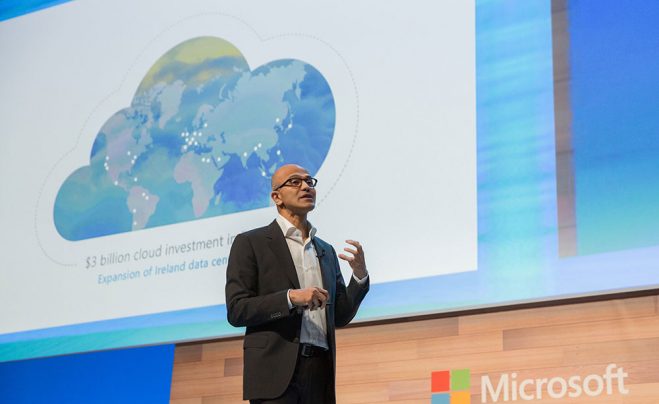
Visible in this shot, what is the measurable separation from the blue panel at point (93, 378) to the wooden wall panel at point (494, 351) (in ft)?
0.86

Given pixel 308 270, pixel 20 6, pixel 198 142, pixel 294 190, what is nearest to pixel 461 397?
pixel 308 270

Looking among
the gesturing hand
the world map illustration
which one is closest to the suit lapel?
the gesturing hand

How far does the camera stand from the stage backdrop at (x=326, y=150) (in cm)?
335

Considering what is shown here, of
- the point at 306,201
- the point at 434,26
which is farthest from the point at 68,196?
the point at 306,201

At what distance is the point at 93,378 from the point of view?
4414 millimetres

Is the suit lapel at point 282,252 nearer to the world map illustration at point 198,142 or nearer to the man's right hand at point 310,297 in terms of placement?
the man's right hand at point 310,297

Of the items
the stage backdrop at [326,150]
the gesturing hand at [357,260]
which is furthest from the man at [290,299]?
the stage backdrop at [326,150]

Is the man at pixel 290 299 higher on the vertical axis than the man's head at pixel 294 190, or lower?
lower

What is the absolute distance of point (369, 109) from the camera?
12.7ft

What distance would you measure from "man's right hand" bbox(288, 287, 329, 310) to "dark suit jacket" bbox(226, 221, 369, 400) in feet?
0.20

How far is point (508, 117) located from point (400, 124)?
42 centimetres

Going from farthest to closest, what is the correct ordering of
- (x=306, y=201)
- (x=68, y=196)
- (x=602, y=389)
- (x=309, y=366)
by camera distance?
1. (x=68, y=196)
2. (x=602, y=389)
3. (x=306, y=201)
4. (x=309, y=366)

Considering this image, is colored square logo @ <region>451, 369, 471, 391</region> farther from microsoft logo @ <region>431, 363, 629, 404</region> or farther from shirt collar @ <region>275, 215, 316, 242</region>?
shirt collar @ <region>275, 215, 316, 242</region>

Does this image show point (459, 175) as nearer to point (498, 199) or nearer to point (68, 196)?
point (498, 199)
